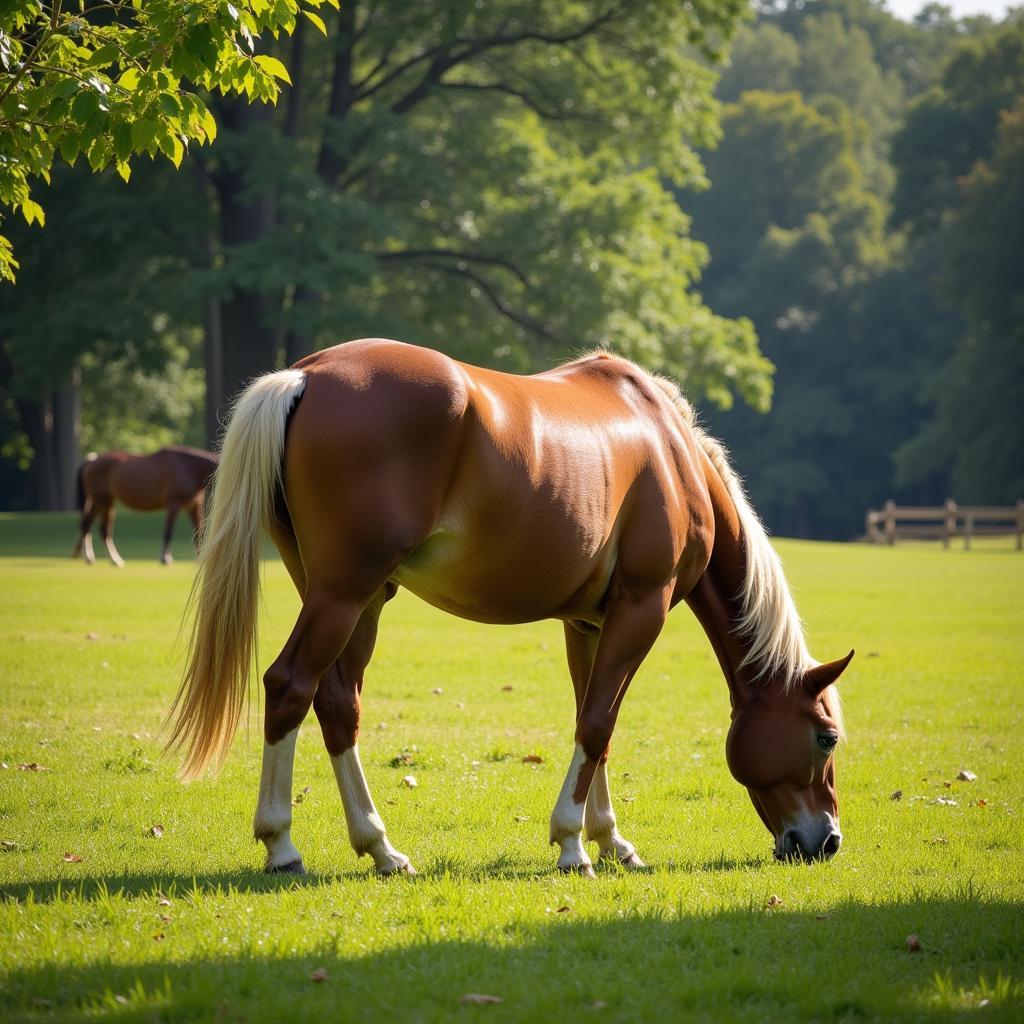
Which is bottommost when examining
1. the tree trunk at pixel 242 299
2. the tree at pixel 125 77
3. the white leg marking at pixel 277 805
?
the white leg marking at pixel 277 805

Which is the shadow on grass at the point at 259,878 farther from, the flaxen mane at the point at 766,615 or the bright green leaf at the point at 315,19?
the bright green leaf at the point at 315,19

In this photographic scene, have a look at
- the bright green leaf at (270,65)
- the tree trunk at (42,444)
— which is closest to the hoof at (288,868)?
the bright green leaf at (270,65)

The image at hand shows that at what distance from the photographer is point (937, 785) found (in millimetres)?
7648

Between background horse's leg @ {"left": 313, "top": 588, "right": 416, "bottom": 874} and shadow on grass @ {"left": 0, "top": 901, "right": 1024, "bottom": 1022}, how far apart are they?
2.79 feet

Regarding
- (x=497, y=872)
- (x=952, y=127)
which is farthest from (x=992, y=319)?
(x=497, y=872)

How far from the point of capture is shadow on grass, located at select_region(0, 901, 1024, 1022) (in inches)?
143

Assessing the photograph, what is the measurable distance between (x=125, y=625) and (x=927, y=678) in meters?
8.85

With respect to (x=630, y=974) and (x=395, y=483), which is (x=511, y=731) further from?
(x=630, y=974)

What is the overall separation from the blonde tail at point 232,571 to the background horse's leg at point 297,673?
0.73 ft

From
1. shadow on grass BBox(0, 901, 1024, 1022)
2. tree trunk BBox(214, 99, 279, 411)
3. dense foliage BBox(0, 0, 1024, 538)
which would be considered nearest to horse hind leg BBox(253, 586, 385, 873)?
shadow on grass BBox(0, 901, 1024, 1022)

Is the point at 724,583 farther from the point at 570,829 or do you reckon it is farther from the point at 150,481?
the point at 150,481

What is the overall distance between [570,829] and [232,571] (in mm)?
1865

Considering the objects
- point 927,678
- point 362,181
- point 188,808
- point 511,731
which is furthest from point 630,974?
point 362,181

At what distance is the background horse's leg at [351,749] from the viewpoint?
210 inches
